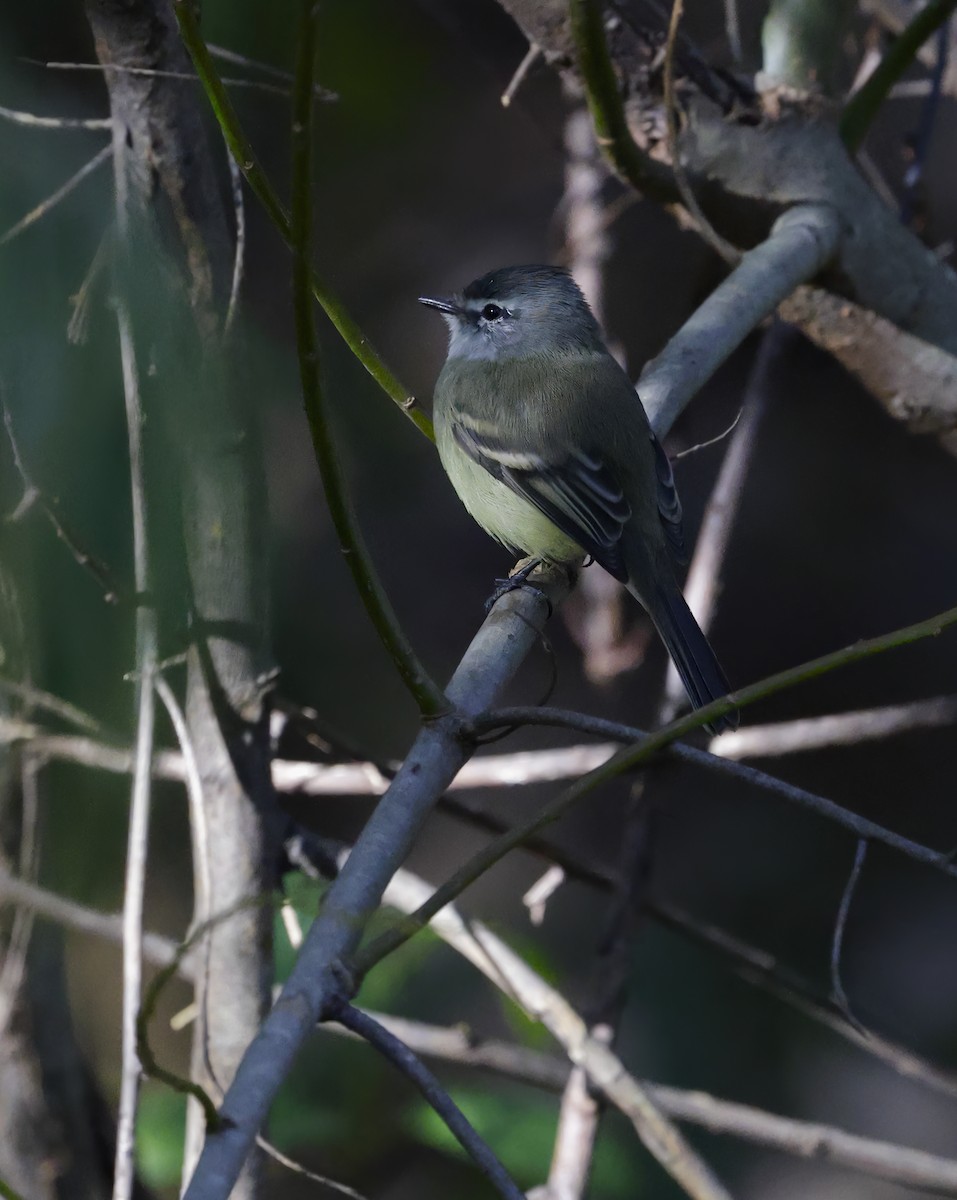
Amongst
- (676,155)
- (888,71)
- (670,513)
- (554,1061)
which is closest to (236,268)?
(676,155)

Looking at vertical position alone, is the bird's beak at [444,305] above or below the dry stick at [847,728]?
above

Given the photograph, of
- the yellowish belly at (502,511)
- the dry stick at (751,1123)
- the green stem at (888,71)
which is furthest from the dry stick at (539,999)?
the green stem at (888,71)

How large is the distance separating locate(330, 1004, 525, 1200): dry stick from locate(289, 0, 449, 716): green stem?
1.54 ft

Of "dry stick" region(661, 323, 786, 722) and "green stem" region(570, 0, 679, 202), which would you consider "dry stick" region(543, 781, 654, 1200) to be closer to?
"dry stick" region(661, 323, 786, 722)

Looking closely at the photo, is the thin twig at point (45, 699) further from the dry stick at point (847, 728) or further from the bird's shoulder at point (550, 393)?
the dry stick at point (847, 728)

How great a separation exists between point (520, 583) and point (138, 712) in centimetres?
108

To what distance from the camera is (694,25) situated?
14.6 feet

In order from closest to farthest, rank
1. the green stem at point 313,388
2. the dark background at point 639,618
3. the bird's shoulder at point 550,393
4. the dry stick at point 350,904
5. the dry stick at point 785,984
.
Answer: the dry stick at point 350,904
the green stem at point 313,388
the dry stick at point 785,984
the bird's shoulder at point 550,393
the dark background at point 639,618

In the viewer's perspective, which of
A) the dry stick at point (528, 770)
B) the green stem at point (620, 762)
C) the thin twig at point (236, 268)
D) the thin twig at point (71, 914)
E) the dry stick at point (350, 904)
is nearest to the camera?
the dry stick at point (350, 904)

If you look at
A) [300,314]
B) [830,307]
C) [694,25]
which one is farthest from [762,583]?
[300,314]

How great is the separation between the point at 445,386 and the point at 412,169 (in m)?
1.61

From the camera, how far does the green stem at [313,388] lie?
1194mm

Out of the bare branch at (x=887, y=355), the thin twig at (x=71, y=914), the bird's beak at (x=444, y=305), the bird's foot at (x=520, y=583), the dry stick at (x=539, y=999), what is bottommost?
the dry stick at (x=539, y=999)

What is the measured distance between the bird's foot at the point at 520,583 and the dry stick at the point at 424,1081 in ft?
4.04
